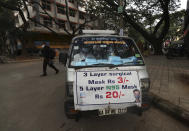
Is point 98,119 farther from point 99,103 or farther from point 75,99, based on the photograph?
point 75,99

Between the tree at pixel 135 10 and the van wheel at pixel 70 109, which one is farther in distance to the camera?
the tree at pixel 135 10

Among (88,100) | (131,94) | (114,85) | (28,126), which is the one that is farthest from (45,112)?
(131,94)

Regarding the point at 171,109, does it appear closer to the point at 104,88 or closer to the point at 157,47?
the point at 104,88

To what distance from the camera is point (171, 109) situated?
2.39m

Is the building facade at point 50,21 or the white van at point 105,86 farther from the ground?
the building facade at point 50,21

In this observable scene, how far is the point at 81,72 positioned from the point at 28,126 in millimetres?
1690

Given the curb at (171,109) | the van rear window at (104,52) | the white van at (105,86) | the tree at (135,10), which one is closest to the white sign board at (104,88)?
the white van at (105,86)

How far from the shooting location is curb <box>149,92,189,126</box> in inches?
84.5

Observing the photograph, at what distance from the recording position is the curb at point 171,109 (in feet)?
7.04

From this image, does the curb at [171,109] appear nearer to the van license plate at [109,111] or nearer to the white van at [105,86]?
the white van at [105,86]

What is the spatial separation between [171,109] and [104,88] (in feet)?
6.16

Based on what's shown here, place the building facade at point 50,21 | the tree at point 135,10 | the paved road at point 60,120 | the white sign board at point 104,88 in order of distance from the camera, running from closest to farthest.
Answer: the white sign board at point 104,88 < the paved road at point 60,120 < the tree at point 135,10 < the building facade at point 50,21

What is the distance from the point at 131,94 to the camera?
1.81 m

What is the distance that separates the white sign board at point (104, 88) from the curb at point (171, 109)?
123 centimetres
